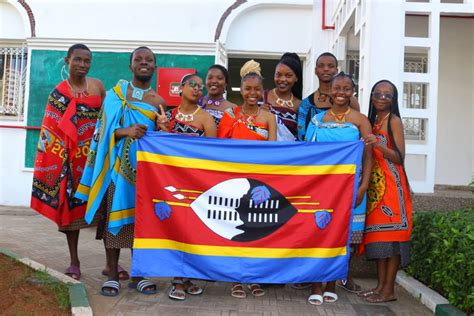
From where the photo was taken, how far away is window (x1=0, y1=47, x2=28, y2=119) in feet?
29.8

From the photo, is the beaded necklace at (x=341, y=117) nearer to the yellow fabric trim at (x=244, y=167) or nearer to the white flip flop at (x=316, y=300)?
the yellow fabric trim at (x=244, y=167)

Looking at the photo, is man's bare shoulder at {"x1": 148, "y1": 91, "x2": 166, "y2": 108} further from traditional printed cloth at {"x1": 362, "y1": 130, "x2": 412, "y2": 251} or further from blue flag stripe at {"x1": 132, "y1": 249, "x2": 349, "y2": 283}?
traditional printed cloth at {"x1": 362, "y1": 130, "x2": 412, "y2": 251}

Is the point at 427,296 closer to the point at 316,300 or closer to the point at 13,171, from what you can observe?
the point at 316,300

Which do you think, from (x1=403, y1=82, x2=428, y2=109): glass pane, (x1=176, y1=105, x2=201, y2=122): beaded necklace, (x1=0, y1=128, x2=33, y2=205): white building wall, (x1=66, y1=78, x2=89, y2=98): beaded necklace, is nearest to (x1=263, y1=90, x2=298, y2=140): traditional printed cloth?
(x1=176, y1=105, x2=201, y2=122): beaded necklace

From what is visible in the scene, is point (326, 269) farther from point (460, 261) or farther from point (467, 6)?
point (467, 6)

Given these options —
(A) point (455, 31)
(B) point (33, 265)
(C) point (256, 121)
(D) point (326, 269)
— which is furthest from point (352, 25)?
(B) point (33, 265)

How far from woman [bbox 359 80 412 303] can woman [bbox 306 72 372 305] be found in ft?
0.31

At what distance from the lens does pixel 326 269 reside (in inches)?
146

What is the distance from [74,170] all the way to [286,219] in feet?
6.32

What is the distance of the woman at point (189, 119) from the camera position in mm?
3811

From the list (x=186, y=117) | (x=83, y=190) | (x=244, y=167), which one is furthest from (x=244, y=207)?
(x=83, y=190)

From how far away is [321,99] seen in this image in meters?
4.16

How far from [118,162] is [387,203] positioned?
2175 mm

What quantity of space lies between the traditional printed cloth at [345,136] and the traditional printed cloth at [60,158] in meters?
2.05
